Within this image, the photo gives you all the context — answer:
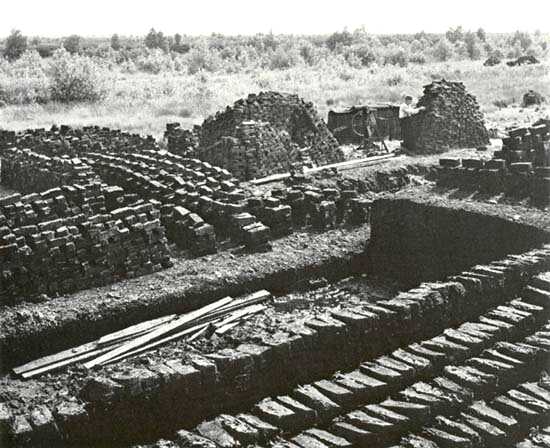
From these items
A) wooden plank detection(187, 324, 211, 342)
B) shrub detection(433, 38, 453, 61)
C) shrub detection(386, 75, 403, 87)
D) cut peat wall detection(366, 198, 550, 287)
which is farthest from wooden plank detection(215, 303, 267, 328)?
shrub detection(433, 38, 453, 61)

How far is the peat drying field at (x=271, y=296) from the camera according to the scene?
499 centimetres

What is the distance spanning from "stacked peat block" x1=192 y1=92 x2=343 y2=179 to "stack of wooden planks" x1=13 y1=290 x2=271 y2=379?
5.59m

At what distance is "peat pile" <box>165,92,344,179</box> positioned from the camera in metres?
14.5

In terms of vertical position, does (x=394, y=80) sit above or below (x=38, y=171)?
above

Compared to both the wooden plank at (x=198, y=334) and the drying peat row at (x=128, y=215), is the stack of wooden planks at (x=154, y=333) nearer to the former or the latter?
the wooden plank at (x=198, y=334)

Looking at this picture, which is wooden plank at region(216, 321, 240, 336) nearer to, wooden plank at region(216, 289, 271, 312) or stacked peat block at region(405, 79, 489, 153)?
wooden plank at region(216, 289, 271, 312)

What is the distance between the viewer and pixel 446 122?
1694cm

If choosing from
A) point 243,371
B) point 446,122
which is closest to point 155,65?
point 446,122

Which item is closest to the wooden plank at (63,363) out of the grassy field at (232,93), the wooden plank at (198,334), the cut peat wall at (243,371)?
the cut peat wall at (243,371)

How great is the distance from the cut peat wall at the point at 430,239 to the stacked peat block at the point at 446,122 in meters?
6.10

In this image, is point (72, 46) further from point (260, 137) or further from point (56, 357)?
point (56, 357)

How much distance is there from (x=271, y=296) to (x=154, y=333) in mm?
1925

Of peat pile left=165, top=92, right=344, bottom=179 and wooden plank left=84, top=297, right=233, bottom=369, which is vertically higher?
peat pile left=165, top=92, right=344, bottom=179

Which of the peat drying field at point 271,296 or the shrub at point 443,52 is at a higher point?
the shrub at point 443,52
